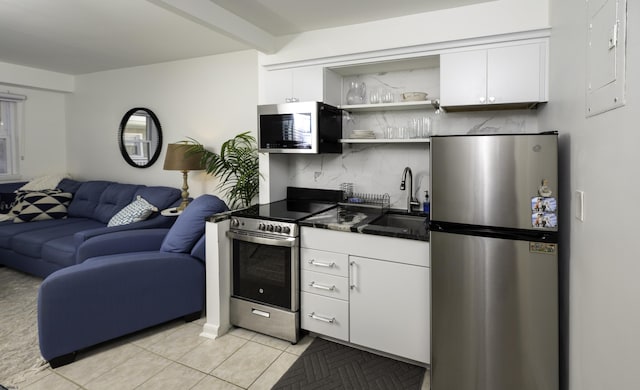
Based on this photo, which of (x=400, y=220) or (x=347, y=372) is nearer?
(x=347, y=372)

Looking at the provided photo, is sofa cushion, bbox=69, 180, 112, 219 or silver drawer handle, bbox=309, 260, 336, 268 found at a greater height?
sofa cushion, bbox=69, 180, 112, 219

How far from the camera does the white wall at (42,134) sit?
493cm

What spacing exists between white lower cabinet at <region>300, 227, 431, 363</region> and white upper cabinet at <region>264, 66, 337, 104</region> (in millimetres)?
1138

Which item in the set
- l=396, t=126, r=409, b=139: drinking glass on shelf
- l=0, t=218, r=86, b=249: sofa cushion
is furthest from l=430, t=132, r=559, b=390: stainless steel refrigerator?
l=0, t=218, r=86, b=249: sofa cushion

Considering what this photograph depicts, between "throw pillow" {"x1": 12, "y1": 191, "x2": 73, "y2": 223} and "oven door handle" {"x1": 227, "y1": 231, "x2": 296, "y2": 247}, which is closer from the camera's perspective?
"oven door handle" {"x1": 227, "y1": 231, "x2": 296, "y2": 247}

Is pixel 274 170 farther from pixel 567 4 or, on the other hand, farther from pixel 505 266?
pixel 567 4

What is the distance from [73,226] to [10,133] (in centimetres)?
192

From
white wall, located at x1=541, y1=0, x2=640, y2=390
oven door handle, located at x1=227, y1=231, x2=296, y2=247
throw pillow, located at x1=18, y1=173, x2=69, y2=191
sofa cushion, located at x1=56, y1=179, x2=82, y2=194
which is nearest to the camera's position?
white wall, located at x1=541, y1=0, x2=640, y2=390

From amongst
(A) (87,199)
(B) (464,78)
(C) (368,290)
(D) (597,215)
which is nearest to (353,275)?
(C) (368,290)

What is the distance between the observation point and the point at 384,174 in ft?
9.96

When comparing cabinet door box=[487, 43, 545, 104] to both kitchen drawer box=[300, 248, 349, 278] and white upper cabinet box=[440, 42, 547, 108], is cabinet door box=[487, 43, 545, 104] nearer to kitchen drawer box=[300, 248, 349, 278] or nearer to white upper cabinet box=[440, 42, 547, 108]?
white upper cabinet box=[440, 42, 547, 108]

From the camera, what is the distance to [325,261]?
2475mm

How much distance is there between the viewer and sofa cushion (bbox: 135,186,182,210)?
13.0 ft

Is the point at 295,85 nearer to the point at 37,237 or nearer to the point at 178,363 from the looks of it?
the point at 178,363
